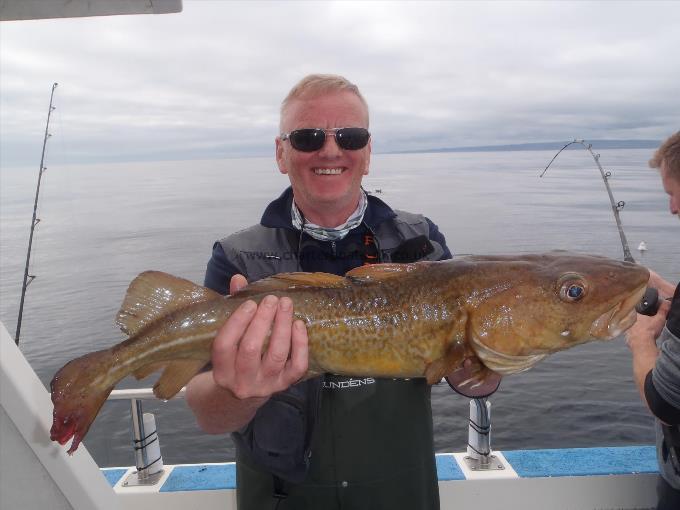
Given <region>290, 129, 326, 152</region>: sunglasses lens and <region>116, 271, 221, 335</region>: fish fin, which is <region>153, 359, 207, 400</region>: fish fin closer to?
<region>116, 271, 221, 335</region>: fish fin

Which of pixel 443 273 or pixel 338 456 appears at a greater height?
pixel 443 273

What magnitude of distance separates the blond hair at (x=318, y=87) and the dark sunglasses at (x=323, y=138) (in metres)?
0.29

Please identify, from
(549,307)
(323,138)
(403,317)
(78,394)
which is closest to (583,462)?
(549,307)

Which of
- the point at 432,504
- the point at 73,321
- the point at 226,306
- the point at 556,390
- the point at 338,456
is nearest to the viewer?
the point at 226,306

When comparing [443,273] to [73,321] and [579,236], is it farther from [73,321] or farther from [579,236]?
[579,236]

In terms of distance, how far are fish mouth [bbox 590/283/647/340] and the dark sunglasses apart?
1811 millimetres

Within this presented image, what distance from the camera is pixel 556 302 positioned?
2.42m

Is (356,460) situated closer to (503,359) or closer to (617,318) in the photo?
(503,359)

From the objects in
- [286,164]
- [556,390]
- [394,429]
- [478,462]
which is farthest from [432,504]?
[556,390]

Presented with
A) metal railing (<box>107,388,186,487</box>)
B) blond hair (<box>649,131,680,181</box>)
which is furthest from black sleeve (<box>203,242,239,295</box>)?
blond hair (<box>649,131,680,181</box>)

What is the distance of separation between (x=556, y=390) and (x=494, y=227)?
16797 millimetres

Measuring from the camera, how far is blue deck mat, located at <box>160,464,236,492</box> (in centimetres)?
446

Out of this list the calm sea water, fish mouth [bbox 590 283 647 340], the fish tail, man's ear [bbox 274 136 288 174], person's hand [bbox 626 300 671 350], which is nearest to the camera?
the fish tail

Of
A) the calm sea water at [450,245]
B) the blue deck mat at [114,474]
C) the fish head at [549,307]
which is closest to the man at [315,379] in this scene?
the fish head at [549,307]
